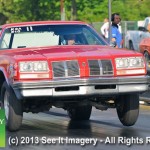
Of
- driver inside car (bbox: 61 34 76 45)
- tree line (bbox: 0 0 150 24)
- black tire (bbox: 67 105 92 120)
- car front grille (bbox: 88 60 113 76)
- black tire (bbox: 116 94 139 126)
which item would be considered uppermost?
driver inside car (bbox: 61 34 76 45)

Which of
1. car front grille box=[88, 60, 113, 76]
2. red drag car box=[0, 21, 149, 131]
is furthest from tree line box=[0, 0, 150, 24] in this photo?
car front grille box=[88, 60, 113, 76]

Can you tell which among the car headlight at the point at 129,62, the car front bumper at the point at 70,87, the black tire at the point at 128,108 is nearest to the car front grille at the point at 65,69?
the car front bumper at the point at 70,87

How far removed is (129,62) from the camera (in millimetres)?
10523

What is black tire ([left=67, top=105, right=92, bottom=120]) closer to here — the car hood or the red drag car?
the red drag car

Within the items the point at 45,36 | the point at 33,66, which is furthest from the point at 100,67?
the point at 45,36

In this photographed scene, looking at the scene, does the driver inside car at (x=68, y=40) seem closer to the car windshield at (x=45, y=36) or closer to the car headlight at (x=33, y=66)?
the car windshield at (x=45, y=36)

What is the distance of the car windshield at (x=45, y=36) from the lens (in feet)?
38.7

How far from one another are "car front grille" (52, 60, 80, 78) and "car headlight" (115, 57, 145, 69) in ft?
2.05

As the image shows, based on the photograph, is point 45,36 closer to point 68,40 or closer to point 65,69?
point 68,40

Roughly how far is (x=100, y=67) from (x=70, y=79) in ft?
1.62

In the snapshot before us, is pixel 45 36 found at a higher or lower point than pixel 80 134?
higher

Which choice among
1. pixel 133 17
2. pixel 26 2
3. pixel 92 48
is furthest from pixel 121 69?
pixel 133 17

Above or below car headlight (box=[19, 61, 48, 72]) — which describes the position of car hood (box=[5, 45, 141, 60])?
above

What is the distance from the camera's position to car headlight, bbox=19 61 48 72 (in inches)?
403
